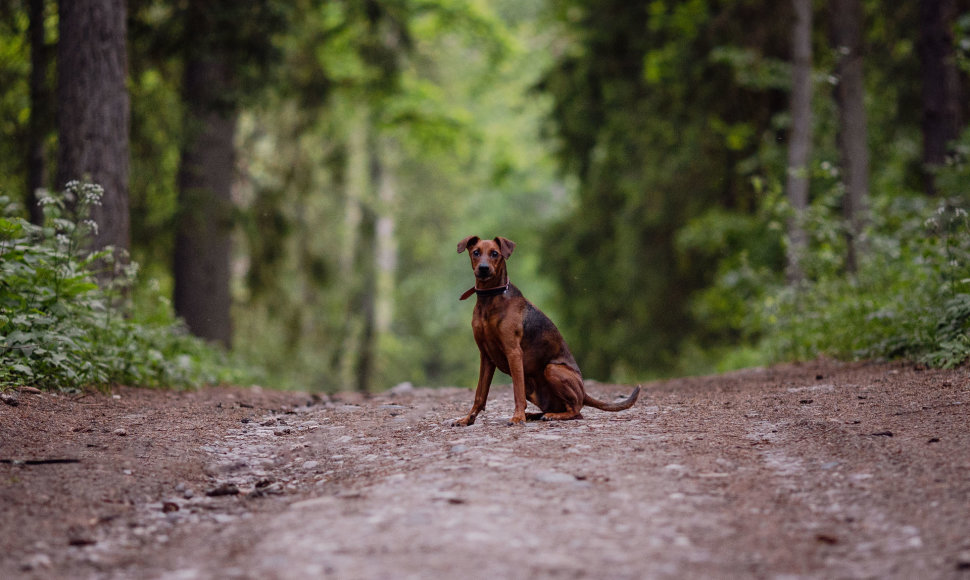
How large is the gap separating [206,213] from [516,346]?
936 centimetres

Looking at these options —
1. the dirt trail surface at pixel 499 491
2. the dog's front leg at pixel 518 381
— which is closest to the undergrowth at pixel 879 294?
the dirt trail surface at pixel 499 491

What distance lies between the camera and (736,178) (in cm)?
1780

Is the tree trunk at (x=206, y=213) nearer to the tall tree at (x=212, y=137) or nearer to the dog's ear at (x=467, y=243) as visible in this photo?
the tall tree at (x=212, y=137)

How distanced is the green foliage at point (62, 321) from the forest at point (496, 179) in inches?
1.3

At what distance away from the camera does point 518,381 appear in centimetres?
638

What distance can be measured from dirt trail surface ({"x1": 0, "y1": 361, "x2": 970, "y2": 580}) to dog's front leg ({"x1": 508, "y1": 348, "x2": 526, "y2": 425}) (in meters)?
0.20

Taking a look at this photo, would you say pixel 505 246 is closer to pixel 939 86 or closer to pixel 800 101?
pixel 800 101

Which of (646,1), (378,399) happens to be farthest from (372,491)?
(646,1)

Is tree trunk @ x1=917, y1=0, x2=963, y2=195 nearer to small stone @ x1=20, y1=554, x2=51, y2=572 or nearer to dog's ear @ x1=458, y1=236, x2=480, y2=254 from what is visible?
dog's ear @ x1=458, y1=236, x2=480, y2=254

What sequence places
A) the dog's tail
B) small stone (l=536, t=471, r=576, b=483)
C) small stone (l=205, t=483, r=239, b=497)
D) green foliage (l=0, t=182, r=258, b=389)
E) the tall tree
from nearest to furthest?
small stone (l=536, t=471, r=576, b=483) → small stone (l=205, t=483, r=239, b=497) → the dog's tail → green foliage (l=0, t=182, r=258, b=389) → the tall tree

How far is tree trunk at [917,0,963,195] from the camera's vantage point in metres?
13.7

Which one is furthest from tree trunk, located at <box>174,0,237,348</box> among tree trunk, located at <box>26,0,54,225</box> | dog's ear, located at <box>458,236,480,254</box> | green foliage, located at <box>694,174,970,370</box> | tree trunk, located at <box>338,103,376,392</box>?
dog's ear, located at <box>458,236,480,254</box>

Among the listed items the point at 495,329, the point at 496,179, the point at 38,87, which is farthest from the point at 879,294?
the point at 496,179

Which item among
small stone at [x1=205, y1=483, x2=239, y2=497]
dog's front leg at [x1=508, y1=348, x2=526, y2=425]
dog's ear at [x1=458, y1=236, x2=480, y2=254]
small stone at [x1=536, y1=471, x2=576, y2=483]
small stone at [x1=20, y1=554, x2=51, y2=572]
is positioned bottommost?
small stone at [x1=20, y1=554, x2=51, y2=572]
